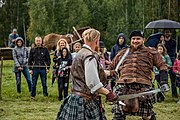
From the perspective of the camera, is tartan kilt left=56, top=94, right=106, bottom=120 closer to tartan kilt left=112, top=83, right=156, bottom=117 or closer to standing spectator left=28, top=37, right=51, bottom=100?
tartan kilt left=112, top=83, right=156, bottom=117

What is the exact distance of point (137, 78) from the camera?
6691mm

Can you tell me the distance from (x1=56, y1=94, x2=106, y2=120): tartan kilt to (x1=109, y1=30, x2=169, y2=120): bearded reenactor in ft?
3.86

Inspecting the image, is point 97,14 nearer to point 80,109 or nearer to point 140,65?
point 140,65

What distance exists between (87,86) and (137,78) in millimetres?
1596

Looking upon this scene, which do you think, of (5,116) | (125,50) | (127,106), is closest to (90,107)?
(127,106)

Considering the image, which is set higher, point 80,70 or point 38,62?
point 80,70

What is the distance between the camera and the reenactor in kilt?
515 cm

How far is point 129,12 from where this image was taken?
51.0 metres

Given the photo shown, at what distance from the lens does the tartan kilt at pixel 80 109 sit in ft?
17.8

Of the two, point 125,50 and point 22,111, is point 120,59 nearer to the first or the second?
point 125,50

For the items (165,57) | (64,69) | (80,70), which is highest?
(80,70)

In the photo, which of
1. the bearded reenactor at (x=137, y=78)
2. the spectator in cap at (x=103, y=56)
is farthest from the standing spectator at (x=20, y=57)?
the bearded reenactor at (x=137, y=78)

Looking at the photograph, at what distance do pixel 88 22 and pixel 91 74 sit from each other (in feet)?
157

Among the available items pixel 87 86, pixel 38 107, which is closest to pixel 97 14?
pixel 38 107
